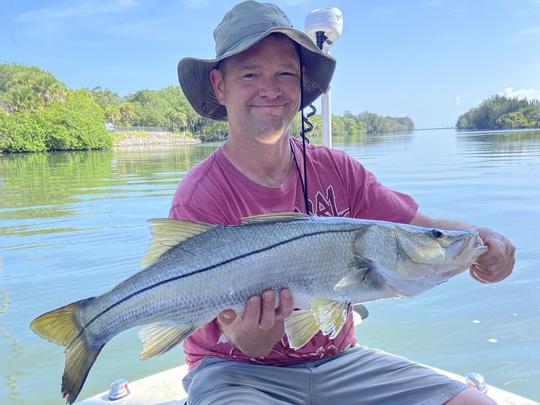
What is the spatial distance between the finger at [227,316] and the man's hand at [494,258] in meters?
1.14

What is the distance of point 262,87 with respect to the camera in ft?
8.20

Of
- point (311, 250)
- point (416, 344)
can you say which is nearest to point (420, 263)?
point (311, 250)

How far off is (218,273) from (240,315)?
216mm

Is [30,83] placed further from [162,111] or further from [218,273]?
[218,273]

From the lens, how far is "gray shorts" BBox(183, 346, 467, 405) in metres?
2.14

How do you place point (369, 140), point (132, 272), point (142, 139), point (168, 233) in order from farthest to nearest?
point (142, 139)
point (369, 140)
point (132, 272)
point (168, 233)

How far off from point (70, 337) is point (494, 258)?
1.88m

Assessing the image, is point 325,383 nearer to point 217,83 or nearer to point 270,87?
point 270,87

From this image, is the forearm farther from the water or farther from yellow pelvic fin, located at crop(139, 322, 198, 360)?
Result: the water

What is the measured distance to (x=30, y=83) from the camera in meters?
74.7

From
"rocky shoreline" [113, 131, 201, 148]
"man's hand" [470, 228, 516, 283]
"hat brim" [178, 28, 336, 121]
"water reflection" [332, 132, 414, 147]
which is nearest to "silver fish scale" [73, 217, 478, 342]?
"man's hand" [470, 228, 516, 283]

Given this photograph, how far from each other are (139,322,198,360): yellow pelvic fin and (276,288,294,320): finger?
365mm

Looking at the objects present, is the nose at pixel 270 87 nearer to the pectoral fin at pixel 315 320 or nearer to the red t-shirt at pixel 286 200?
the red t-shirt at pixel 286 200

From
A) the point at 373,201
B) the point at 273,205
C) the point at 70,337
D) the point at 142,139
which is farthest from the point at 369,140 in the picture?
the point at 70,337
